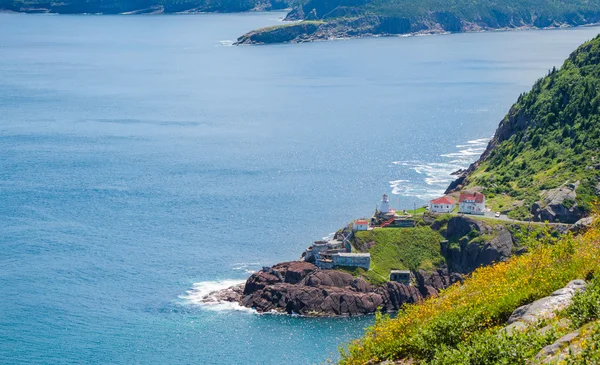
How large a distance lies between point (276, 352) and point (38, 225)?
6040 cm

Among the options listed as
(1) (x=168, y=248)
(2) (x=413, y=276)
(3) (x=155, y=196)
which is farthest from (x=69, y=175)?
(2) (x=413, y=276)

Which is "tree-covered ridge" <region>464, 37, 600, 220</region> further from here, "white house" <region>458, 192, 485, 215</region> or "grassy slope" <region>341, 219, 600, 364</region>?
"grassy slope" <region>341, 219, 600, 364</region>

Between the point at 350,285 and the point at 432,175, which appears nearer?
the point at 350,285

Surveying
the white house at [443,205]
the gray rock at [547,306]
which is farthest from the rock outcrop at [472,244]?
the gray rock at [547,306]

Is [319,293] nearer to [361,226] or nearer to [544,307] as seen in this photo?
[361,226]

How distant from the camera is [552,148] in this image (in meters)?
153

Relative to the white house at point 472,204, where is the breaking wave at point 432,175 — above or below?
below

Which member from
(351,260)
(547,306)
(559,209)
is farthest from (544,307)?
(559,209)

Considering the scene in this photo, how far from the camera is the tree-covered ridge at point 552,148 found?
133113mm

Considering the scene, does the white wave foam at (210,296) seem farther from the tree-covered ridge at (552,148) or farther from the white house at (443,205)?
the tree-covered ridge at (552,148)

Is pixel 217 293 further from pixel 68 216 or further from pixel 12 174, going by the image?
pixel 12 174

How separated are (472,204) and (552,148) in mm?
26835

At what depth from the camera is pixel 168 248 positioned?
457 feet

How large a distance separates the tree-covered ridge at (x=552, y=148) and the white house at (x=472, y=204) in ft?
13.7
